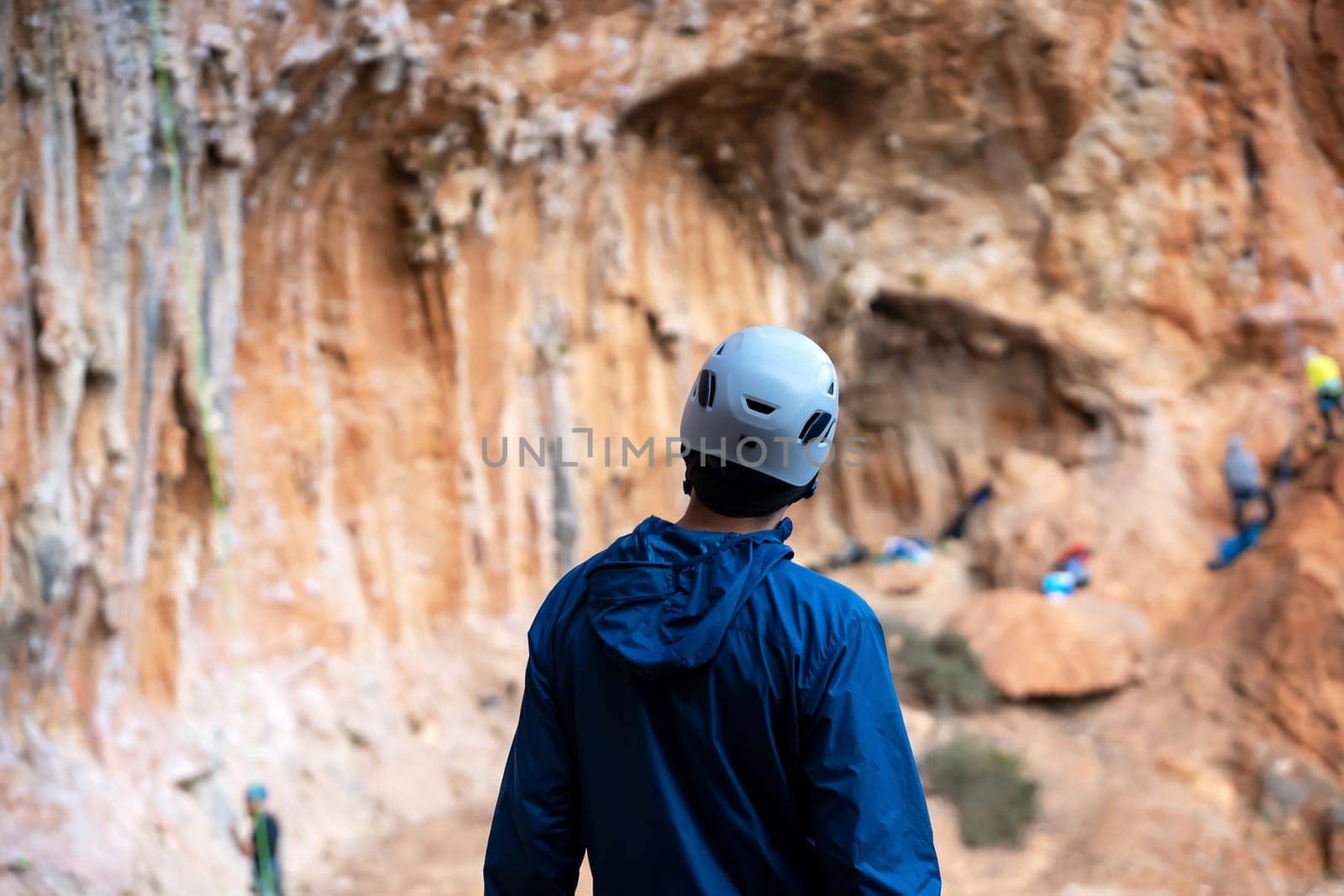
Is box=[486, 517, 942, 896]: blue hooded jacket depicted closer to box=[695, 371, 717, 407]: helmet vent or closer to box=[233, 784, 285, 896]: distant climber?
box=[695, 371, 717, 407]: helmet vent

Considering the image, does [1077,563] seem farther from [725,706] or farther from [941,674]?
[725,706]

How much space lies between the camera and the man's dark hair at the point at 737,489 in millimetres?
1657

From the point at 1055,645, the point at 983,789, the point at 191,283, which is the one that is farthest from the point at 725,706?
the point at 1055,645

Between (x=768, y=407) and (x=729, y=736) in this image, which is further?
(x=768, y=407)

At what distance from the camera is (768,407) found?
65.7 inches

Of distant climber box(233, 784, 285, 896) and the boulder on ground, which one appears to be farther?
the boulder on ground

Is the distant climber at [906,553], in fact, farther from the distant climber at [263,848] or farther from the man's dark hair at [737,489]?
the man's dark hair at [737,489]

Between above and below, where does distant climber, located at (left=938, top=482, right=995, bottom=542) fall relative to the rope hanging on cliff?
below

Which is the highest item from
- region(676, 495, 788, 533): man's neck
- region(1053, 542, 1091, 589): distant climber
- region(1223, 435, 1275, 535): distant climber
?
region(676, 495, 788, 533): man's neck

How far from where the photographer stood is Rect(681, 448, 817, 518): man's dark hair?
1657 millimetres

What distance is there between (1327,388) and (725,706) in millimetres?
9840

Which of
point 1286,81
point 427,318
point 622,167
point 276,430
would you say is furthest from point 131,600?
point 1286,81

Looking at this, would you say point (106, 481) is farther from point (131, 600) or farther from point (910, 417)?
point (910, 417)

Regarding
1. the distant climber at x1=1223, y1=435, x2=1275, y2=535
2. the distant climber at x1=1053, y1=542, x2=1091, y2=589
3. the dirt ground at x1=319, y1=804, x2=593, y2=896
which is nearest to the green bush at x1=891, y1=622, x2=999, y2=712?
the distant climber at x1=1053, y1=542, x2=1091, y2=589
